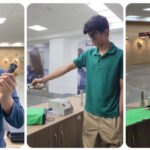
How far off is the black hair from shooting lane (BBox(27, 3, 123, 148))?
2cm

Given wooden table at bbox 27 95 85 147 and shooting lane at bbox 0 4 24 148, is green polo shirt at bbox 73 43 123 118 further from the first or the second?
shooting lane at bbox 0 4 24 148

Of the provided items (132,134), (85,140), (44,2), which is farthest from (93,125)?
(44,2)

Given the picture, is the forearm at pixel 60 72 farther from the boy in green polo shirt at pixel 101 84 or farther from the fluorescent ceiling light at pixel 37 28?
the fluorescent ceiling light at pixel 37 28

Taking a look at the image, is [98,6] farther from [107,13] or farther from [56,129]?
[56,129]

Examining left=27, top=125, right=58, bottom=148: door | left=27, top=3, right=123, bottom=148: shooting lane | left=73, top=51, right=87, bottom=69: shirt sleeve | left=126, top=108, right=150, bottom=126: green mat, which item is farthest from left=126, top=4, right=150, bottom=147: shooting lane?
left=27, top=125, right=58, bottom=148: door

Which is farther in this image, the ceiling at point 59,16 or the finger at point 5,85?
the ceiling at point 59,16

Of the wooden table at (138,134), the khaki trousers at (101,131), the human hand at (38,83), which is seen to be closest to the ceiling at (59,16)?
the human hand at (38,83)

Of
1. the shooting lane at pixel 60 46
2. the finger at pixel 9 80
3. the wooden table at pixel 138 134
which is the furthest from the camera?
the wooden table at pixel 138 134

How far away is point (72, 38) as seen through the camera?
1062 millimetres

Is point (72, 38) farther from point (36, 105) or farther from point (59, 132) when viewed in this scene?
point (59, 132)

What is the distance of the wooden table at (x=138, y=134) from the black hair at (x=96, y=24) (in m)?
0.58

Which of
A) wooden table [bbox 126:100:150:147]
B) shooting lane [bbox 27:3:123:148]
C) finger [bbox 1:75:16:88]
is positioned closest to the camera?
finger [bbox 1:75:16:88]

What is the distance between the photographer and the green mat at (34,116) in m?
1.14

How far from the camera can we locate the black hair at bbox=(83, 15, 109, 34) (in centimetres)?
106
